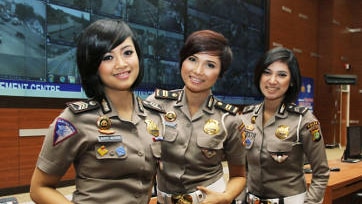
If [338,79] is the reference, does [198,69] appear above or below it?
below

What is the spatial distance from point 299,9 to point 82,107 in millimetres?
7188

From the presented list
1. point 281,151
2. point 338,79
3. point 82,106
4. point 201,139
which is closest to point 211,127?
point 201,139

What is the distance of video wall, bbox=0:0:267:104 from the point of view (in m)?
3.37

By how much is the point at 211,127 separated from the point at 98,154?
649 mm

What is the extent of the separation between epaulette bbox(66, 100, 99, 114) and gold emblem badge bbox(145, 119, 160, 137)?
0.20m

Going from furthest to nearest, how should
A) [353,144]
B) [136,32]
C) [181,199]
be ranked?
[353,144], [136,32], [181,199]

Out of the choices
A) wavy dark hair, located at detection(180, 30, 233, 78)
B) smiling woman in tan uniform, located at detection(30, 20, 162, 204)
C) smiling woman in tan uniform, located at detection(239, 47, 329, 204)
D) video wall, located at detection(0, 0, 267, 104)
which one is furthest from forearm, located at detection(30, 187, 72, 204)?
video wall, located at detection(0, 0, 267, 104)


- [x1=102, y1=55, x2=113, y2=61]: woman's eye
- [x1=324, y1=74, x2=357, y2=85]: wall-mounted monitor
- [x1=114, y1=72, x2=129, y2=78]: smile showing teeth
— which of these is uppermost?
[x1=324, y1=74, x2=357, y2=85]: wall-mounted monitor

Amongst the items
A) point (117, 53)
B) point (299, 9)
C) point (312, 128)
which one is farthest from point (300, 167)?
point (299, 9)

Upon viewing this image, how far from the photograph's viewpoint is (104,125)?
1191 millimetres

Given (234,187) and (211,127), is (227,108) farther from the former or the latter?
(234,187)

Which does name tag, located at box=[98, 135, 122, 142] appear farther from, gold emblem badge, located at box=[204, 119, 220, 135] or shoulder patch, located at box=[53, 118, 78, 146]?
gold emblem badge, located at box=[204, 119, 220, 135]

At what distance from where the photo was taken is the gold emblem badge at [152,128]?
1317mm

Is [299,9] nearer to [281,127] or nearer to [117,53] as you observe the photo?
[281,127]
